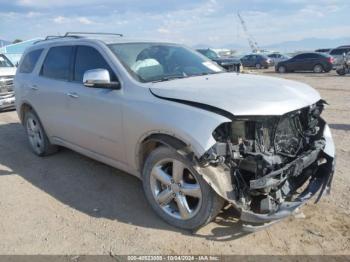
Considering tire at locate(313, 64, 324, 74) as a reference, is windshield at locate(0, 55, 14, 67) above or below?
above

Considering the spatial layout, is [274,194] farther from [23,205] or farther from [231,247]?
[23,205]

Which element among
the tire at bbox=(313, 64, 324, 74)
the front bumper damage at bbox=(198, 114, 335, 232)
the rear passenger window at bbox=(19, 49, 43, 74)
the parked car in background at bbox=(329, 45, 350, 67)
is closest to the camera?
the front bumper damage at bbox=(198, 114, 335, 232)

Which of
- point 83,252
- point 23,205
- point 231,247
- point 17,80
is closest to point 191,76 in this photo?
point 231,247

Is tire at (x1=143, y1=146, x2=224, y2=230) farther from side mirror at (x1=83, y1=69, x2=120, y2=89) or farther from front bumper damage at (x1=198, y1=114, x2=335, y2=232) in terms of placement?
side mirror at (x1=83, y1=69, x2=120, y2=89)

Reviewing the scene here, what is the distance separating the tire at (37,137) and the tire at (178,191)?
2.87m

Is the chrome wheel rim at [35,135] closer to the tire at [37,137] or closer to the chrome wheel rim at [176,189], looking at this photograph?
the tire at [37,137]

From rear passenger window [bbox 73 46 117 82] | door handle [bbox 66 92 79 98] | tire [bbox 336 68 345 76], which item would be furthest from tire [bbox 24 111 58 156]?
tire [bbox 336 68 345 76]

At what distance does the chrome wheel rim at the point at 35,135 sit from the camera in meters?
6.17

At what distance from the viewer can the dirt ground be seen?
346 cm

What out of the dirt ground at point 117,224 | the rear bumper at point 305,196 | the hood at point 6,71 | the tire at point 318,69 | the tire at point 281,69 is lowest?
the tire at point 281,69

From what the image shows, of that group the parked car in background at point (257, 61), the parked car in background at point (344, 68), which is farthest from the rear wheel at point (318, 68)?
the parked car in background at point (257, 61)

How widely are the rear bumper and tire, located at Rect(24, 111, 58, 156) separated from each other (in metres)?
3.74

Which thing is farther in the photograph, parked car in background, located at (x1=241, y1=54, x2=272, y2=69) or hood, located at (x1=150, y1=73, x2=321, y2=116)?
parked car in background, located at (x1=241, y1=54, x2=272, y2=69)

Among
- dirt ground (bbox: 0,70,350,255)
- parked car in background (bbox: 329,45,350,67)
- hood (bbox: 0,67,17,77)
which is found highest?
A: dirt ground (bbox: 0,70,350,255)
